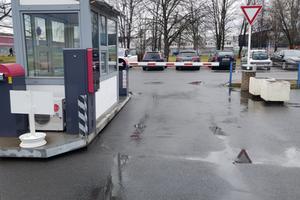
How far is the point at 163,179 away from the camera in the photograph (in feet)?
14.5

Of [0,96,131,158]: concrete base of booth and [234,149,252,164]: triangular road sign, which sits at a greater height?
[0,96,131,158]: concrete base of booth

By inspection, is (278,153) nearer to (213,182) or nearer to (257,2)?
(213,182)

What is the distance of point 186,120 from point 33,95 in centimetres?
398

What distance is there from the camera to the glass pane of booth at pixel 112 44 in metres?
8.60

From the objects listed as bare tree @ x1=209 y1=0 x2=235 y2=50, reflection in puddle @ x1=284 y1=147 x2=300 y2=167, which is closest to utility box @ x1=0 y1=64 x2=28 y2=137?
reflection in puddle @ x1=284 y1=147 x2=300 y2=167

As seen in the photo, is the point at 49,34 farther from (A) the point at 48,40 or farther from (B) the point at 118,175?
(B) the point at 118,175

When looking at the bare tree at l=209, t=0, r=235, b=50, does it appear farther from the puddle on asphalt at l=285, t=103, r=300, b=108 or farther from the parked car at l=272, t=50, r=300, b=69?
the puddle on asphalt at l=285, t=103, r=300, b=108

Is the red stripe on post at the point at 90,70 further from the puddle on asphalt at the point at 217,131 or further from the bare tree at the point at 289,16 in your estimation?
the bare tree at the point at 289,16

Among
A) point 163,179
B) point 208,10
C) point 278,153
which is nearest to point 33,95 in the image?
point 163,179

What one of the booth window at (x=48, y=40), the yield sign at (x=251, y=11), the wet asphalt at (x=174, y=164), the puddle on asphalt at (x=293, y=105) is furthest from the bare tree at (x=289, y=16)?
the booth window at (x=48, y=40)

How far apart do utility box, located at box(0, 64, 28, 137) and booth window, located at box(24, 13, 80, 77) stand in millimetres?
731

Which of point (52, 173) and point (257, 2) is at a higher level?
point (257, 2)

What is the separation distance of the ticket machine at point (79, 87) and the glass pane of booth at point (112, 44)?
2.62 meters

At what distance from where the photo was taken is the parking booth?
230 inches
